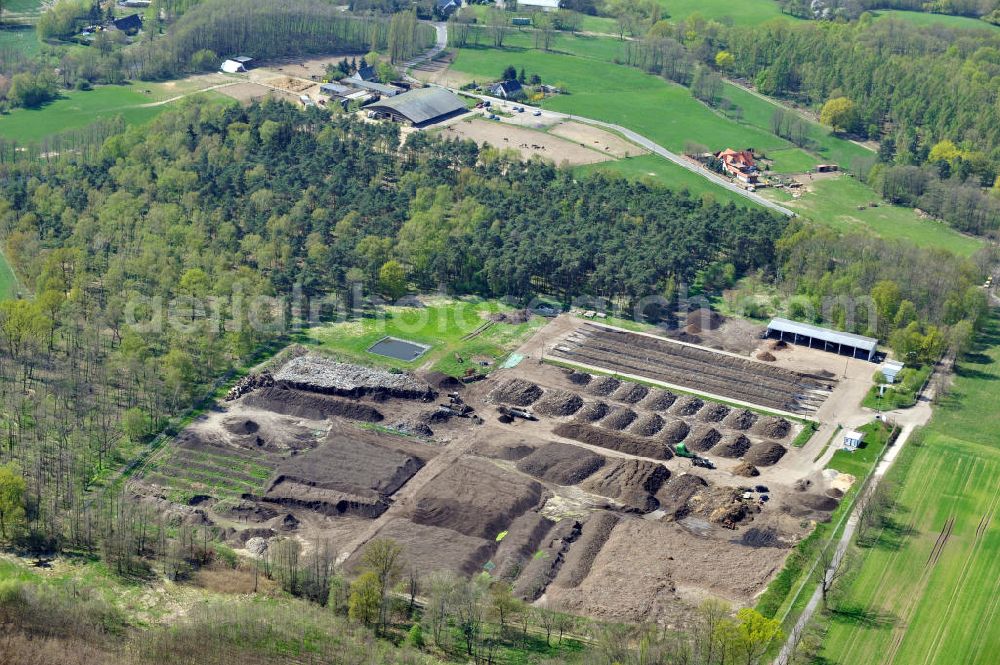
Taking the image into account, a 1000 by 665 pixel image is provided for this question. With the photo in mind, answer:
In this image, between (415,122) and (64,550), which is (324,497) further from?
(415,122)

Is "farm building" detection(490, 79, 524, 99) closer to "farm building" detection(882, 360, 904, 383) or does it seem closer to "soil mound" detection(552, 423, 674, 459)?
"farm building" detection(882, 360, 904, 383)

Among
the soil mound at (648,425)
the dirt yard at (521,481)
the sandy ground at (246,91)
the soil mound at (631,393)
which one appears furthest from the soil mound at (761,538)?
the sandy ground at (246,91)

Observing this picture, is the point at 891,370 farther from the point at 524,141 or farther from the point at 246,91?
the point at 246,91

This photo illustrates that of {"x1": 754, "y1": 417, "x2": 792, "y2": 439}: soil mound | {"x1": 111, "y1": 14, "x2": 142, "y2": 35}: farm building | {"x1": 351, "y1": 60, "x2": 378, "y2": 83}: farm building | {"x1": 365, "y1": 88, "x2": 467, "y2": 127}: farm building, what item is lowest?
{"x1": 754, "y1": 417, "x2": 792, "y2": 439}: soil mound

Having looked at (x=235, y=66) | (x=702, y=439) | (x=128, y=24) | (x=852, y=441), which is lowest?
(x=702, y=439)

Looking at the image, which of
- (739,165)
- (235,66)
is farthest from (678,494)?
(235,66)

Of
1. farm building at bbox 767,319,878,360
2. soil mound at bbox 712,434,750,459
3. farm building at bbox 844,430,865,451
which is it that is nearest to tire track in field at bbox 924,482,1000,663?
farm building at bbox 844,430,865,451
